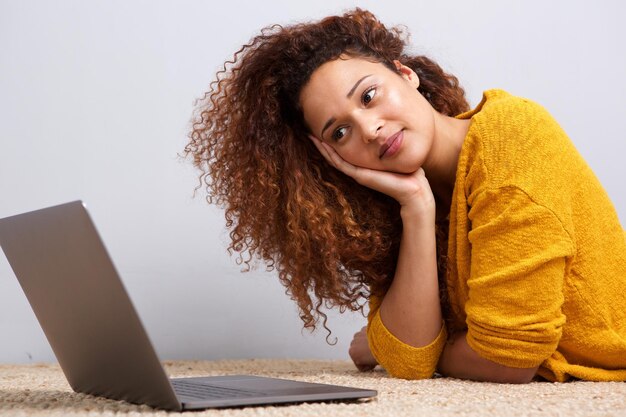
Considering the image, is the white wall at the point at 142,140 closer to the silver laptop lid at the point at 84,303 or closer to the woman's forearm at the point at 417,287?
the woman's forearm at the point at 417,287

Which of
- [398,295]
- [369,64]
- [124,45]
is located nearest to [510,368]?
[398,295]

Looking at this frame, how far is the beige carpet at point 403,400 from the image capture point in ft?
3.58

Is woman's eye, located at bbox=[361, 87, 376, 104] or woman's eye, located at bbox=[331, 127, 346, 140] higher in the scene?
woman's eye, located at bbox=[361, 87, 376, 104]

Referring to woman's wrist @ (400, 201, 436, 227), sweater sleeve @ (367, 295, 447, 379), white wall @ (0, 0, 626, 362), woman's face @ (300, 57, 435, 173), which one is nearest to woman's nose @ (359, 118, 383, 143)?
woman's face @ (300, 57, 435, 173)

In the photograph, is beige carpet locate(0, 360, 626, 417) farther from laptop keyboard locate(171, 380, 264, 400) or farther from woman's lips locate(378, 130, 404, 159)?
woman's lips locate(378, 130, 404, 159)

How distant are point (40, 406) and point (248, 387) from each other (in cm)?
32

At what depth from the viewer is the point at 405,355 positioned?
168 centimetres

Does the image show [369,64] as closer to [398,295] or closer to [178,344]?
[398,295]

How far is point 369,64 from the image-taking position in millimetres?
1711

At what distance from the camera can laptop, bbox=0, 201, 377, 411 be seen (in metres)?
1.01

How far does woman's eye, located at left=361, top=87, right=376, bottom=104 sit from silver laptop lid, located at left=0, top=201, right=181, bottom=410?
75cm

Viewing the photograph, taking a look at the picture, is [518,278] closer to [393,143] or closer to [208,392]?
[393,143]

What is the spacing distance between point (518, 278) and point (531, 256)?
47 mm

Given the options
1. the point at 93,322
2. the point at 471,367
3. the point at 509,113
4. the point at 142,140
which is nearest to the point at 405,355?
the point at 471,367
